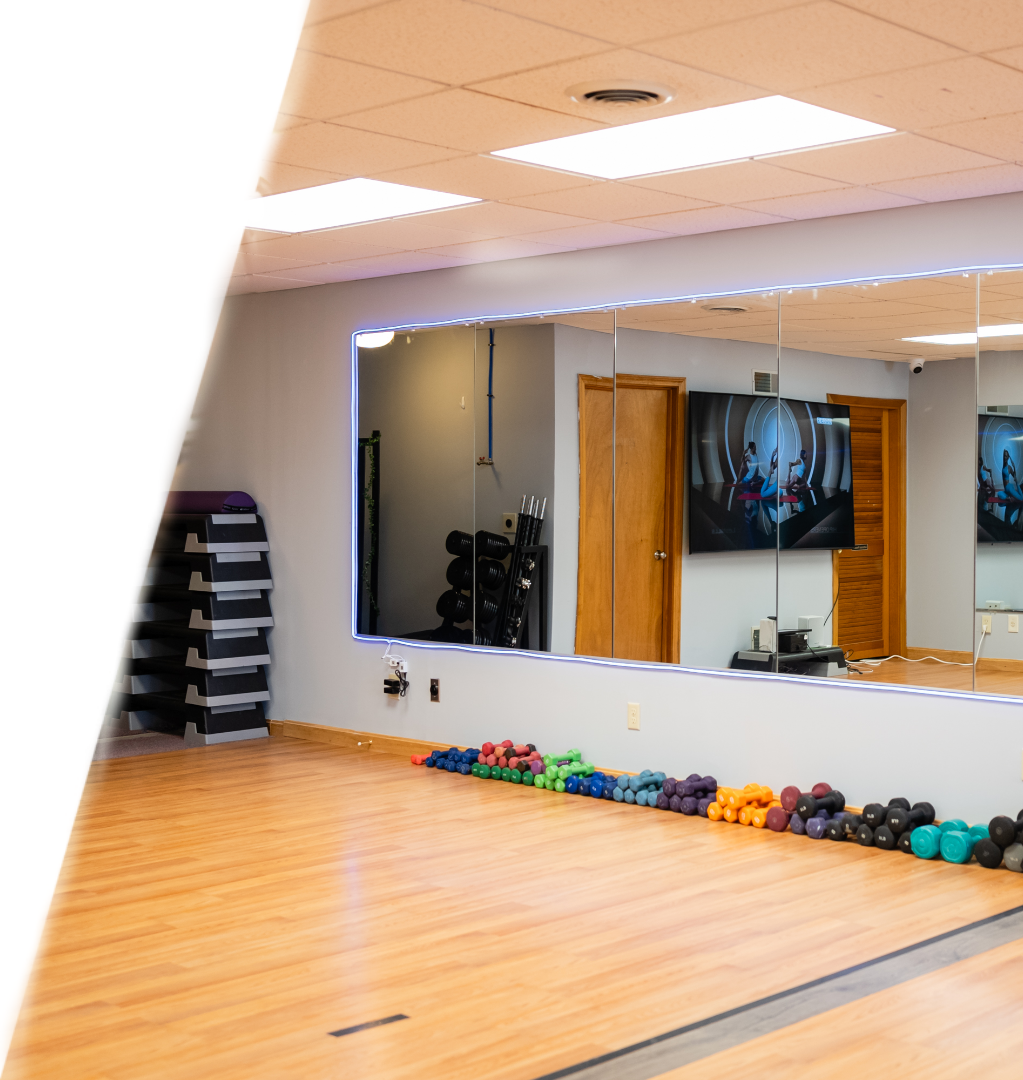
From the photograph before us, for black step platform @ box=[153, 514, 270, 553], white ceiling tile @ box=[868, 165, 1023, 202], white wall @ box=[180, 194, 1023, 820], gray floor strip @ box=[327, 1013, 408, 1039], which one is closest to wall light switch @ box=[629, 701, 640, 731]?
white wall @ box=[180, 194, 1023, 820]

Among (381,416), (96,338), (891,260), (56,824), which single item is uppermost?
(891,260)

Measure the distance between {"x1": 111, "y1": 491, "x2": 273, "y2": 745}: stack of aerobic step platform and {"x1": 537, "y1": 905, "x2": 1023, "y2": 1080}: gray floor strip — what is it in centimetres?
440

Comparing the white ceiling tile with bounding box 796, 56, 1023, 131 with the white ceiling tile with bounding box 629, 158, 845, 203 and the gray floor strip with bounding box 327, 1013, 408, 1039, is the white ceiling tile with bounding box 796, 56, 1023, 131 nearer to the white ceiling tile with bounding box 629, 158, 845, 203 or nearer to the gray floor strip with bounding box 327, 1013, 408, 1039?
the white ceiling tile with bounding box 629, 158, 845, 203

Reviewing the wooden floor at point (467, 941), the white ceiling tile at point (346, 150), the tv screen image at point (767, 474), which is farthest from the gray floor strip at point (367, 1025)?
the tv screen image at point (767, 474)

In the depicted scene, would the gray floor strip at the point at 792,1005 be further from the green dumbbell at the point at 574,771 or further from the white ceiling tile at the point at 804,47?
the white ceiling tile at the point at 804,47

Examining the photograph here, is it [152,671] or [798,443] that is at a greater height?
[798,443]

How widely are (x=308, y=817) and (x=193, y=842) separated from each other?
537mm

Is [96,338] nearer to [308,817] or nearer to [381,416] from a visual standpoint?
[308,817]

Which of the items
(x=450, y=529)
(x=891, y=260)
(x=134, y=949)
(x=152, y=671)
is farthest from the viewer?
(x=152, y=671)

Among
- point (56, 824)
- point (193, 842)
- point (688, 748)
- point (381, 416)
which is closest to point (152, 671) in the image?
point (381, 416)

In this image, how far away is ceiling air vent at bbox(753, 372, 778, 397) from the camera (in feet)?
16.7

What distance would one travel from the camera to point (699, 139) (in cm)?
384

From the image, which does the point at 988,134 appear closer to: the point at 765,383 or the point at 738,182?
the point at 738,182

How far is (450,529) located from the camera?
6238 mm
